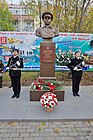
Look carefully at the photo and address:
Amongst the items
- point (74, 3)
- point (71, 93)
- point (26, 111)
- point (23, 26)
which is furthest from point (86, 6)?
point (23, 26)

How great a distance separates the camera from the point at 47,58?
647 centimetres

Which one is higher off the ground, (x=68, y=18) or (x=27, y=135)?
(x=68, y=18)

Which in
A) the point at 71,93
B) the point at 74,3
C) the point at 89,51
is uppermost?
the point at 74,3

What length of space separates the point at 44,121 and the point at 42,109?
2.31 ft

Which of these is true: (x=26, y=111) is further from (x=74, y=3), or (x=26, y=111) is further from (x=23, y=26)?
(x=23, y=26)

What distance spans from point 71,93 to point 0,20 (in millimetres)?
19038

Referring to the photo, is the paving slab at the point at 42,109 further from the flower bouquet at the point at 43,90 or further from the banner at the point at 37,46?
the banner at the point at 37,46

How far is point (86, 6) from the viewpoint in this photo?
35.4 ft

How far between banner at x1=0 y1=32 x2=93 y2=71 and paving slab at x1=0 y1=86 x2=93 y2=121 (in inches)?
121

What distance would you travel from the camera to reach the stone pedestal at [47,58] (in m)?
6.43

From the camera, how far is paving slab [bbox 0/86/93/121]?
456 cm

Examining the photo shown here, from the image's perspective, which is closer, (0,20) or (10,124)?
(10,124)

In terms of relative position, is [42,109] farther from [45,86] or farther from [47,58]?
[47,58]

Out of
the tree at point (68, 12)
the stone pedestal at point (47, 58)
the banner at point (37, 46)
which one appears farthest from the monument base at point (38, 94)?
the tree at point (68, 12)
